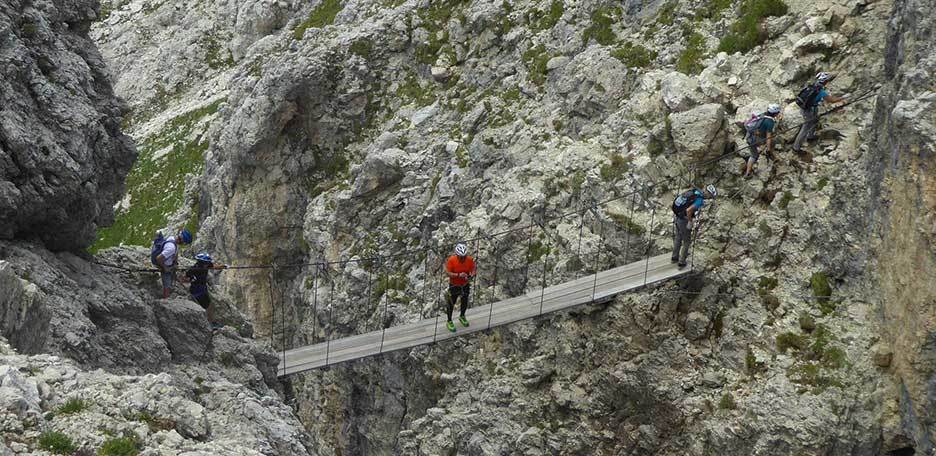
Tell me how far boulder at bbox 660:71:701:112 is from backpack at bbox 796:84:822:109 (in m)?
2.68

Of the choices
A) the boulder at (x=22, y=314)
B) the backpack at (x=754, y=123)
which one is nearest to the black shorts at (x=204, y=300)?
the boulder at (x=22, y=314)

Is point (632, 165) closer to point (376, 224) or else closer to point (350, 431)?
point (376, 224)

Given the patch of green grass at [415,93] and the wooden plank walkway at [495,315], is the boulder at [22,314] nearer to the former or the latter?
the wooden plank walkway at [495,315]

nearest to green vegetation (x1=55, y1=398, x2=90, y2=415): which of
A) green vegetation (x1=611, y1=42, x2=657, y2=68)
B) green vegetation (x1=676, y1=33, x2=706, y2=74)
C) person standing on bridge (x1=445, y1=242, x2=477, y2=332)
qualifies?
person standing on bridge (x1=445, y1=242, x2=477, y2=332)

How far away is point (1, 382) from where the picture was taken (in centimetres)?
826

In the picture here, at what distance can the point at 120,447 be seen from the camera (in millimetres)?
8180

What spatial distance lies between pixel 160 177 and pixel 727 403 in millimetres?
36052

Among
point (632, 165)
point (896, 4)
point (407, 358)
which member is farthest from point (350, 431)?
point (896, 4)

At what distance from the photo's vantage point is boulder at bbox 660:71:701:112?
1947 centimetres

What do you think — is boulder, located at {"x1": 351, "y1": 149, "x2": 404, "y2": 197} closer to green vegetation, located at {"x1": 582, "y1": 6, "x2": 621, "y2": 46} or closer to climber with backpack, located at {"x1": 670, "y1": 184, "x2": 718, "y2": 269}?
green vegetation, located at {"x1": 582, "y1": 6, "x2": 621, "y2": 46}

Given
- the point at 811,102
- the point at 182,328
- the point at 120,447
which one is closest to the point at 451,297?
the point at 182,328

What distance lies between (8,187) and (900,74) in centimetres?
1585

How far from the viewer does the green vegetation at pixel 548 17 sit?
24734 millimetres

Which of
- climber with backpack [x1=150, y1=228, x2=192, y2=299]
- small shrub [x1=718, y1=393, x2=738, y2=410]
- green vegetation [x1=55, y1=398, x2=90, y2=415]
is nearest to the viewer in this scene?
green vegetation [x1=55, y1=398, x2=90, y2=415]
